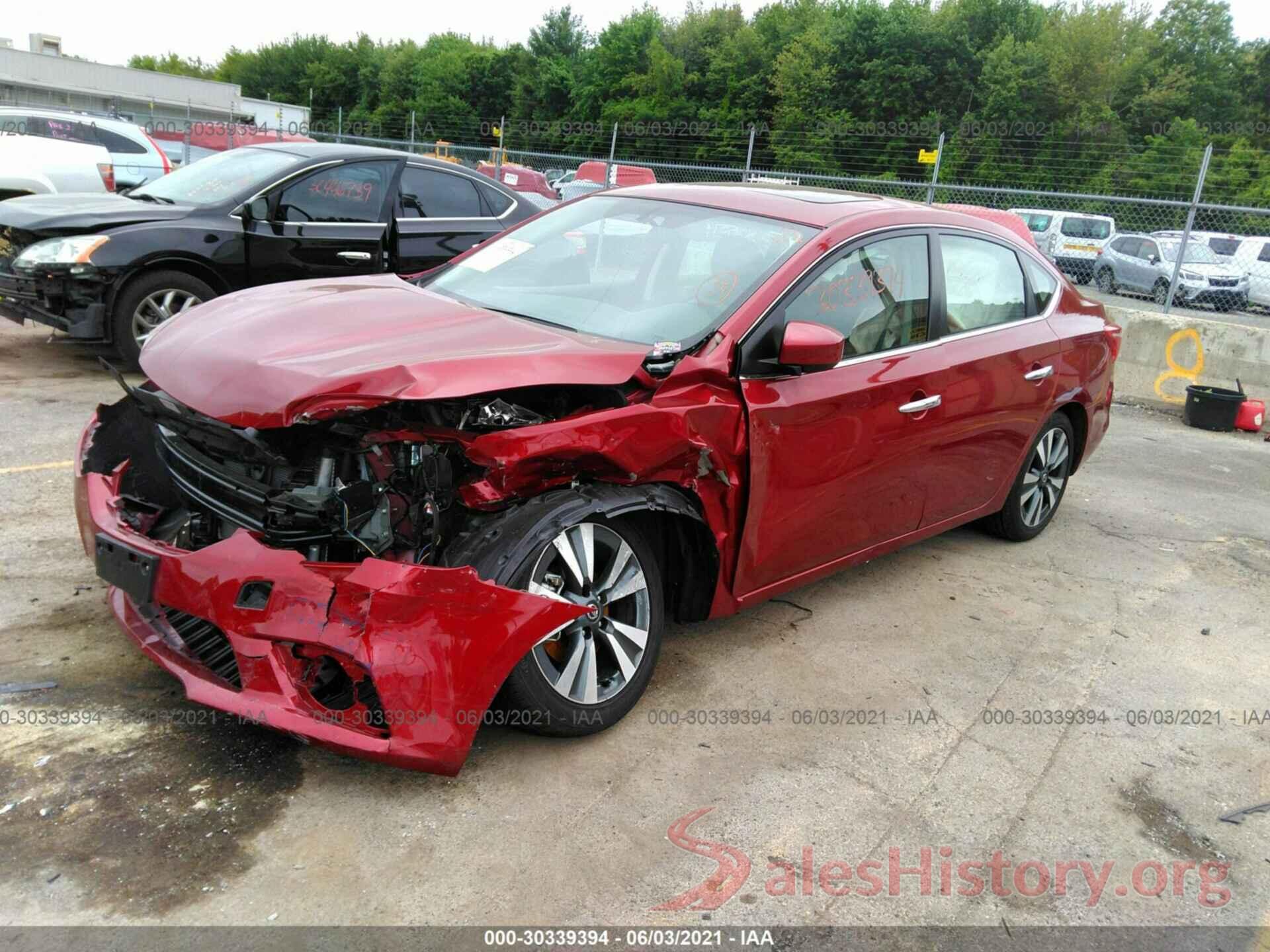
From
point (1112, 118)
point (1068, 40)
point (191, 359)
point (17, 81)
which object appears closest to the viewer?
point (191, 359)

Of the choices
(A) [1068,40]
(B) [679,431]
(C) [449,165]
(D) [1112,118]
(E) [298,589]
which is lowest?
(E) [298,589]

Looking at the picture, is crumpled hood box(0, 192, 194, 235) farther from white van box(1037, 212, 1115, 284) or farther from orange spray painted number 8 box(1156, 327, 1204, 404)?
white van box(1037, 212, 1115, 284)

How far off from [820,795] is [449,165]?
635 cm

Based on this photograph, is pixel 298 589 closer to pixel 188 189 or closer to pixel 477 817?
pixel 477 817

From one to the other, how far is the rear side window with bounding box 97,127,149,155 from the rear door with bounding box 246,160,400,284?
8.94 m

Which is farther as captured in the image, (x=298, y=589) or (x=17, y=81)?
(x=17, y=81)

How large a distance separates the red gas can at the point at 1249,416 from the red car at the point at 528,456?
19.5ft

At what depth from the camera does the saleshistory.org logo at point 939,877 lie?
8.91 feet

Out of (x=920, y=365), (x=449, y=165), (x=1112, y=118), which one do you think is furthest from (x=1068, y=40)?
(x=920, y=365)

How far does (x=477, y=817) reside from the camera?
284 centimetres

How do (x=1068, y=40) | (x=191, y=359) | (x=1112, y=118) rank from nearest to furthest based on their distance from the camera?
(x=191, y=359) < (x=1112, y=118) < (x=1068, y=40)

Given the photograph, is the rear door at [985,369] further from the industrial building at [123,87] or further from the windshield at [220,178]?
the industrial building at [123,87]

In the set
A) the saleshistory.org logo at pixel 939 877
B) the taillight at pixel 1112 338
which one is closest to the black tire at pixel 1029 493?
the taillight at pixel 1112 338

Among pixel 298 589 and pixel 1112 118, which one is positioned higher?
pixel 1112 118
